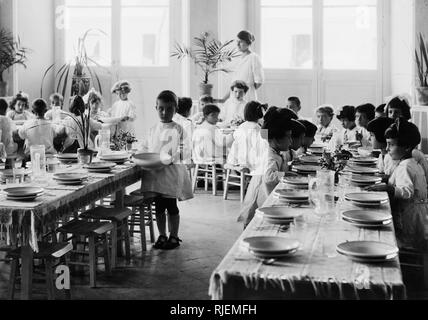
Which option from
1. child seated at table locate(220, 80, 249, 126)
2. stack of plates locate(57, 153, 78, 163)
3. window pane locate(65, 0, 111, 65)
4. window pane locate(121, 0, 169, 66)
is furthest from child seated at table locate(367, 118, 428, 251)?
window pane locate(65, 0, 111, 65)

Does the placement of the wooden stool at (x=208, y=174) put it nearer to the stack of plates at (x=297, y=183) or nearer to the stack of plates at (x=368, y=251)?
the stack of plates at (x=297, y=183)

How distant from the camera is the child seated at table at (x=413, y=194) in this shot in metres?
4.00

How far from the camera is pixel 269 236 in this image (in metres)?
2.70

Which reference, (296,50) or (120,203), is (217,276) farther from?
(296,50)

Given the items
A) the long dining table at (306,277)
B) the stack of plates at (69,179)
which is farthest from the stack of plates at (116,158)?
the long dining table at (306,277)

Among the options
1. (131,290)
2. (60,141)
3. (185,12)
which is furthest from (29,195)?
(185,12)

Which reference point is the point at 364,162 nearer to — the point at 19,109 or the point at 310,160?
the point at 310,160

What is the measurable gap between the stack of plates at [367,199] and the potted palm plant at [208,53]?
6098mm

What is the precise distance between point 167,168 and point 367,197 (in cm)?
207

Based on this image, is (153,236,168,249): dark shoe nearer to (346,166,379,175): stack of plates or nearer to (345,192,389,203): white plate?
(346,166,379,175): stack of plates

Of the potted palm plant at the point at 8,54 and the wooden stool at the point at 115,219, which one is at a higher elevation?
the potted palm plant at the point at 8,54

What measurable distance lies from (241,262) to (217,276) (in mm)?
126

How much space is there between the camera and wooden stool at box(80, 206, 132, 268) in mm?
4809

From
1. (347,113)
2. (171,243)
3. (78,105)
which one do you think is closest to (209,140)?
(347,113)
